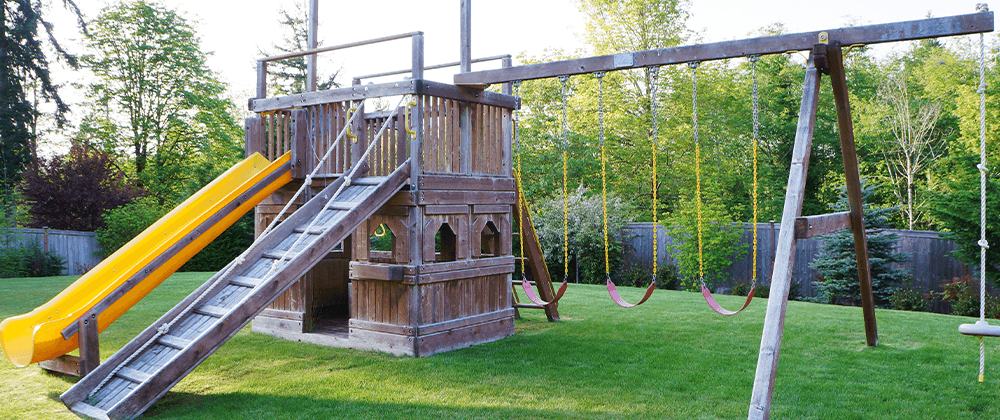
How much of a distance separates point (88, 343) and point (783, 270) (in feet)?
19.3

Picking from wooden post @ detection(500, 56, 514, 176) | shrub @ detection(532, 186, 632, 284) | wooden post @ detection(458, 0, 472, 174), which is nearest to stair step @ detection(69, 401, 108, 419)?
wooden post @ detection(458, 0, 472, 174)

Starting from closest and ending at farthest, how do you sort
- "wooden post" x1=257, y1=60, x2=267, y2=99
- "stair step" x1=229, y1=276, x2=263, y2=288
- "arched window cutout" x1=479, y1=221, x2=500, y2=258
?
1. "stair step" x1=229, y1=276, x2=263, y2=288
2. "arched window cutout" x1=479, y1=221, x2=500, y2=258
3. "wooden post" x1=257, y1=60, x2=267, y2=99

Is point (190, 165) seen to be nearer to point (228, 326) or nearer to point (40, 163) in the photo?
point (40, 163)

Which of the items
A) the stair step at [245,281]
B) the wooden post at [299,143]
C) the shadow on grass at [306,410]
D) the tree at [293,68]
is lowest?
the shadow on grass at [306,410]

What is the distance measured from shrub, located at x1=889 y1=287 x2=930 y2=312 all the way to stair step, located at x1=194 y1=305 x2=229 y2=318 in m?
13.4

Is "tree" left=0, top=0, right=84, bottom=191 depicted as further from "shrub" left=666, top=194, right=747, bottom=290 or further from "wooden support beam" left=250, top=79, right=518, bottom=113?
"shrub" left=666, top=194, right=747, bottom=290

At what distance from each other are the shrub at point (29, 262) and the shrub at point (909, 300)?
20.4m

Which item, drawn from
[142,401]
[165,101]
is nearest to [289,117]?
[142,401]

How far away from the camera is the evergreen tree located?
49.2 feet

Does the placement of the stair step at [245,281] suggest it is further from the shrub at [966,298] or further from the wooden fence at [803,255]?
the shrub at [966,298]

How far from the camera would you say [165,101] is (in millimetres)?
29578

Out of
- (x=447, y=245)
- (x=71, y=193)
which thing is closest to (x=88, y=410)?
(x=447, y=245)

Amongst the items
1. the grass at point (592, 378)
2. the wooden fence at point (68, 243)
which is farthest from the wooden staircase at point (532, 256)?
the wooden fence at point (68, 243)

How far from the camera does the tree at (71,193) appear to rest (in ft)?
69.2
